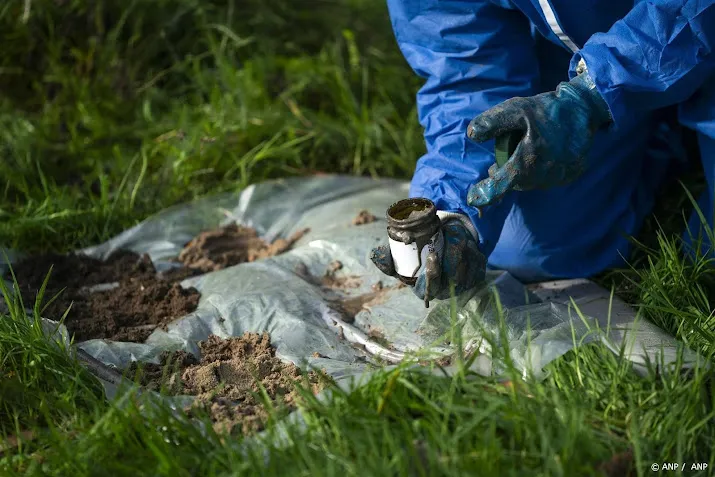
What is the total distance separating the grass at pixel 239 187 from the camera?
54.3 inches

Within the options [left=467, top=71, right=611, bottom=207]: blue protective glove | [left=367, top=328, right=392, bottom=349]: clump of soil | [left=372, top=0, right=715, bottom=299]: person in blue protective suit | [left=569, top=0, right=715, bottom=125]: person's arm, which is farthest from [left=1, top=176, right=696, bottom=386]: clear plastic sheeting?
[left=569, top=0, right=715, bottom=125]: person's arm

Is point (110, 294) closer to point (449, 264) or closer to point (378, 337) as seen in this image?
point (378, 337)

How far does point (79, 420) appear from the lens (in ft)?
5.04

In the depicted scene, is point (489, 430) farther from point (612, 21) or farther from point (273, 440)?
point (612, 21)

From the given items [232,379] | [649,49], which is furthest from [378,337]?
[649,49]

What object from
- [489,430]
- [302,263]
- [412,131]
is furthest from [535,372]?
[412,131]

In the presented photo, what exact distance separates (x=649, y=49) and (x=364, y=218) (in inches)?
38.8

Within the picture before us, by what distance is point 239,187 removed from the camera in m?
2.74

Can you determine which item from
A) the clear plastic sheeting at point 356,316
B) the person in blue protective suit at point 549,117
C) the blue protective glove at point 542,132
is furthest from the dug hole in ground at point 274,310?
the blue protective glove at point 542,132

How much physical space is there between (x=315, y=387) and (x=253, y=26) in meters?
2.21

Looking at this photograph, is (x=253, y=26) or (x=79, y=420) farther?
(x=253, y=26)

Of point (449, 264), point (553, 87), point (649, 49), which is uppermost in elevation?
point (649, 49)

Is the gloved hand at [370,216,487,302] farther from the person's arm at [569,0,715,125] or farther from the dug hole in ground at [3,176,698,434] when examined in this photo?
the person's arm at [569,0,715,125]

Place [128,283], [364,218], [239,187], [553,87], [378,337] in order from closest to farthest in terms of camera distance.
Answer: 1. [378,337]
2. [553,87]
3. [128,283]
4. [364,218]
5. [239,187]
